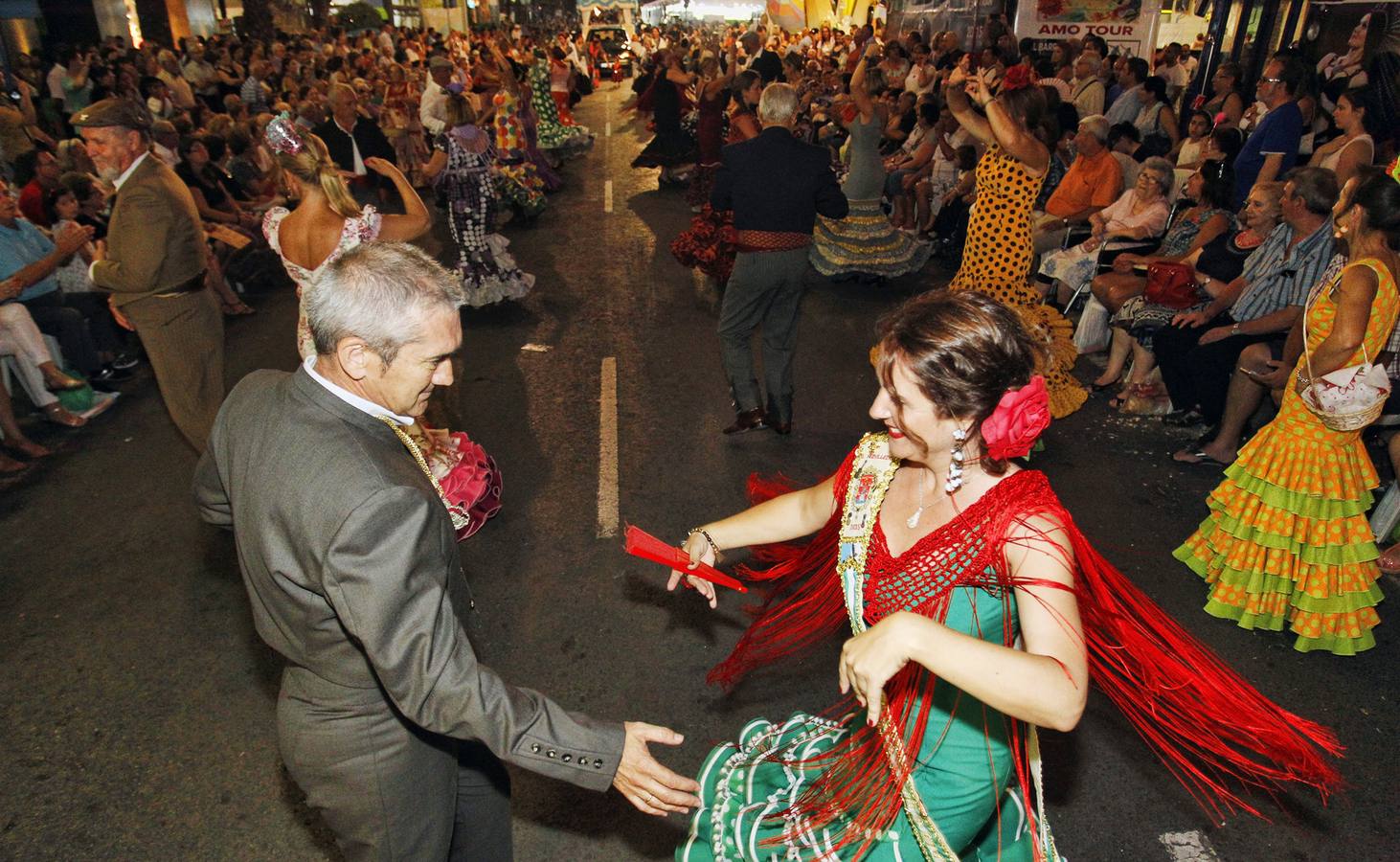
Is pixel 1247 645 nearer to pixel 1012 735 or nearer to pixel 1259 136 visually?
pixel 1012 735

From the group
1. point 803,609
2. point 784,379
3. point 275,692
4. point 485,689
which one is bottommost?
point 275,692

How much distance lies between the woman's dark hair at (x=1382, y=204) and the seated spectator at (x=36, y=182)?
8.74 metres

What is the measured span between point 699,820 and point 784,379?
399cm

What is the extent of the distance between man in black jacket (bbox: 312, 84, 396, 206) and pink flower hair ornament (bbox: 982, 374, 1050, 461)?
22.2 ft

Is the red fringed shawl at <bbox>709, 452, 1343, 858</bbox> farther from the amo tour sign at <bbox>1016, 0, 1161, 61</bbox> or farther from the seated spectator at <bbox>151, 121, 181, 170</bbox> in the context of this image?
the amo tour sign at <bbox>1016, 0, 1161, 61</bbox>

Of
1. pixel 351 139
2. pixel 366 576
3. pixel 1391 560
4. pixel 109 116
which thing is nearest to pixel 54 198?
pixel 351 139

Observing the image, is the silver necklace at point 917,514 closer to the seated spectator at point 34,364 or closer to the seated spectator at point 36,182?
the seated spectator at point 34,364

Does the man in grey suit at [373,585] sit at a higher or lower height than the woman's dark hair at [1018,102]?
lower

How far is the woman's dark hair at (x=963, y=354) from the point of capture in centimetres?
209

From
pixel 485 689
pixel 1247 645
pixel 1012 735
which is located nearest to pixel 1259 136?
pixel 1247 645

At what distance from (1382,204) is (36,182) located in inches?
361

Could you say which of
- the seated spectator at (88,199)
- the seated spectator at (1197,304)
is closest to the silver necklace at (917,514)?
the seated spectator at (1197,304)

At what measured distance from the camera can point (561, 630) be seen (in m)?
4.32

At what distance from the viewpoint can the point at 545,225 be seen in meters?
12.2
